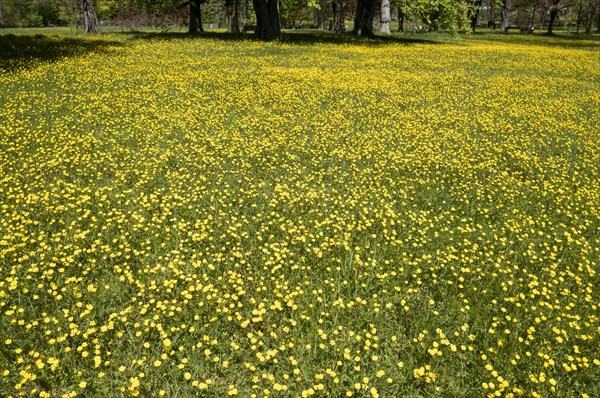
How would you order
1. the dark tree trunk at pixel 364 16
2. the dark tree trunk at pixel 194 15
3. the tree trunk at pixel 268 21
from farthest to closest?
the dark tree trunk at pixel 194 15, the dark tree trunk at pixel 364 16, the tree trunk at pixel 268 21

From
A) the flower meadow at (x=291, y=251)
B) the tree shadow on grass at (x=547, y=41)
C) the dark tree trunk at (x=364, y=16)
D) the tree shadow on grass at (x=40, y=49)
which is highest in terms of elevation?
the dark tree trunk at (x=364, y=16)

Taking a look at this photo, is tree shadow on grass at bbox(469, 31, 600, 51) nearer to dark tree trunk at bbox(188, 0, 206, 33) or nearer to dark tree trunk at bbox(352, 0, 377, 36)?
dark tree trunk at bbox(352, 0, 377, 36)

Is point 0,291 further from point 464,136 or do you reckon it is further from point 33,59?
point 33,59

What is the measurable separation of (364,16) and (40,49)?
26.9m

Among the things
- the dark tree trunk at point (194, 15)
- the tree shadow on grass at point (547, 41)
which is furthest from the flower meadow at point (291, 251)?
the tree shadow on grass at point (547, 41)

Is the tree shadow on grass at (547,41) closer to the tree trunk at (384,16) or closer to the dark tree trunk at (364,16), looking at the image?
the tree trunk at (384,16)

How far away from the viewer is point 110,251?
5.70 metres

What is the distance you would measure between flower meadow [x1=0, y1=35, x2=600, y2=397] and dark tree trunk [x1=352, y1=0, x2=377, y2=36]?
27023 millimetres

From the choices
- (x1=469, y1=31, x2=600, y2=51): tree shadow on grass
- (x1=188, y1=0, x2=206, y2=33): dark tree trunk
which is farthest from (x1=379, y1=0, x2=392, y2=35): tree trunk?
(x1=188, y1=0, x2=206, y2=33): dark tree trunk

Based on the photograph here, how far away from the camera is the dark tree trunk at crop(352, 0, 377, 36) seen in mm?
35925

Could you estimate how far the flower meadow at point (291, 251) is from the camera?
13.6 feet

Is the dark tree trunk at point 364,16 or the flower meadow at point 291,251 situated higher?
the dark tree trunk at point 364,16

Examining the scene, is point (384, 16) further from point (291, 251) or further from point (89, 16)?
point (291, 251)

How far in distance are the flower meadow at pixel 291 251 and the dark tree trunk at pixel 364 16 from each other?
88.7ft
